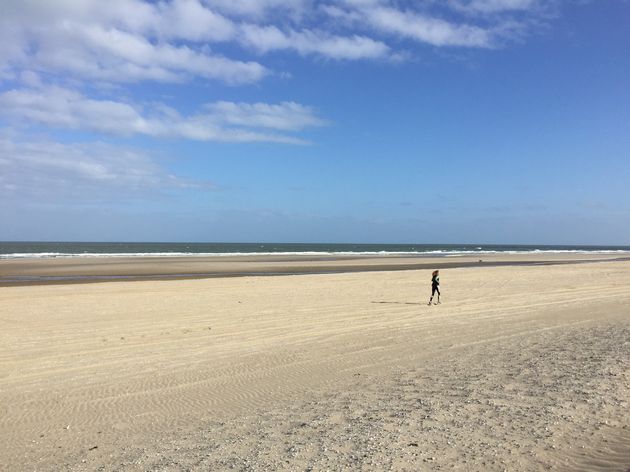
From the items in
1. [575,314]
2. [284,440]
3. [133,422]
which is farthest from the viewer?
[575,314]

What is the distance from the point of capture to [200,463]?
17.3 ft

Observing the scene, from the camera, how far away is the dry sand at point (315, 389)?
17.9 feet

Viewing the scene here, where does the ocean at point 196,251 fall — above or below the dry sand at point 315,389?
above

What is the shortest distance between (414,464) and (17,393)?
20.5 ft

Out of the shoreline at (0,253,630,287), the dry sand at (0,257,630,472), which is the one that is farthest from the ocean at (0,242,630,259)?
the dry sand at (0,257,630,472)

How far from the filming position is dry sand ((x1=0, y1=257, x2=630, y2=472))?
215 inches

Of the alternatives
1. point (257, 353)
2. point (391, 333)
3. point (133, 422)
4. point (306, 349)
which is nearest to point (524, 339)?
point (391, 333)

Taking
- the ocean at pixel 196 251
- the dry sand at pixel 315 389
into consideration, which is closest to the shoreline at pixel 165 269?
the dry sand at pixel 315 389

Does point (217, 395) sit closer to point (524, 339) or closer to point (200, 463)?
point (200, 463)

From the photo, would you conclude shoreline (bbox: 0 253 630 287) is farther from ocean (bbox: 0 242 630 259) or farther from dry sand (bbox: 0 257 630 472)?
ocean (bbox: 0 242 630 259)

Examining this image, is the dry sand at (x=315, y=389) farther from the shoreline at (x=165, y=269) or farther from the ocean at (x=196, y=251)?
the ocean at (x=196, y=251)

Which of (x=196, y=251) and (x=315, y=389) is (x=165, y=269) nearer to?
(x=315, y=389)

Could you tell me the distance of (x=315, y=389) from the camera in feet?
26.4

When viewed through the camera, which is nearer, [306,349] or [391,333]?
[306,349]
